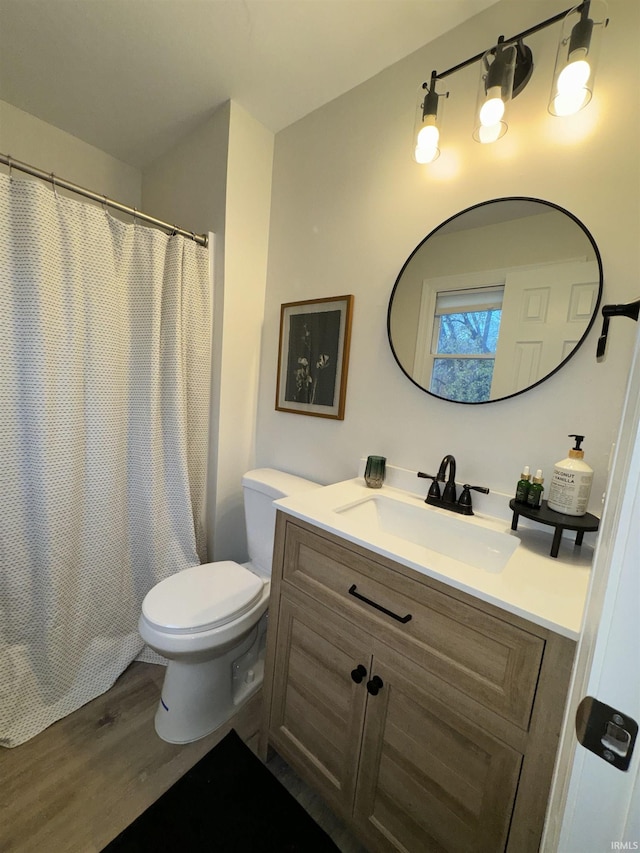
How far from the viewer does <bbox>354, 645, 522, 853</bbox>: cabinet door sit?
0.67m

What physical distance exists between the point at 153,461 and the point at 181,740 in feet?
3.40

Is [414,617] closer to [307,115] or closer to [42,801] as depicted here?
[42,801]

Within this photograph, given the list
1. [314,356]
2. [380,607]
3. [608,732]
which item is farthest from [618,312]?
[314,356]

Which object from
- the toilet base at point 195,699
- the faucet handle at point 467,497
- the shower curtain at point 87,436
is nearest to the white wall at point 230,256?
the shower curtain at point 87,436

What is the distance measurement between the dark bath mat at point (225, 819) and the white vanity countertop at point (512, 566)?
92 centimetres

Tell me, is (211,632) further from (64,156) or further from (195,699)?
(64,156)

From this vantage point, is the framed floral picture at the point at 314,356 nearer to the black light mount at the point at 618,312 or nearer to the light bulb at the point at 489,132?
the light bulb at the point at 489,132

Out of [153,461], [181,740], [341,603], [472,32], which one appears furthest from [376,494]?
[472,32]

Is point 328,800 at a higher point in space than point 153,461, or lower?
lower

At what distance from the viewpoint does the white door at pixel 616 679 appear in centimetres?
32

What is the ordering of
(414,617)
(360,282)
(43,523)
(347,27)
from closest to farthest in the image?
(414,617), (347,27), (43,523), (360,282)

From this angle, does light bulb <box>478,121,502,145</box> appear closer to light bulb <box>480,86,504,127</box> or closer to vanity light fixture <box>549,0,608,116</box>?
light bulb <box>480,86,504,127</box>

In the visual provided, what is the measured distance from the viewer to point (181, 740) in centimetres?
118

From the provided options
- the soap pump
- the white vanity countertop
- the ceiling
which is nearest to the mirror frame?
the soap pump
